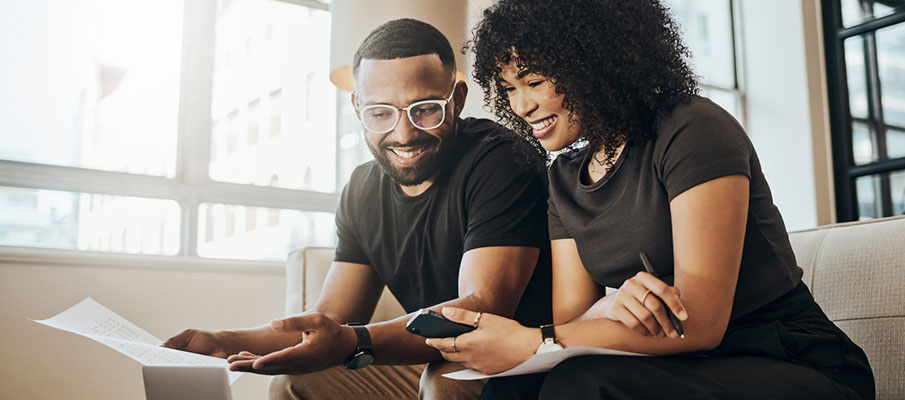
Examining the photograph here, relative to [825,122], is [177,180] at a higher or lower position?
lower

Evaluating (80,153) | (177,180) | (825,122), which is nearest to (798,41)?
(825,122)

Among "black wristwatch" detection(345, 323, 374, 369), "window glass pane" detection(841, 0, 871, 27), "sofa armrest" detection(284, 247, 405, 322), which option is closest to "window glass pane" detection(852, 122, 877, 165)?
"window glass pane" detection(841, 0, 871, 27)

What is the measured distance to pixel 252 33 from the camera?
3244 mm

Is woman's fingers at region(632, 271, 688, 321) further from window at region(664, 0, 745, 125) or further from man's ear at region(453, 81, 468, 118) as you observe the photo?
window at region(664, 0, 745, 125)

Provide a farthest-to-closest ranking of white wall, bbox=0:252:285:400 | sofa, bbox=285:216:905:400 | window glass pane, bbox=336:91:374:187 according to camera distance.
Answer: window glass pane, bbox=336:91:374:187 < white wall, bbox=0:252:285:400 < sofa, bbox=285:216:905:400

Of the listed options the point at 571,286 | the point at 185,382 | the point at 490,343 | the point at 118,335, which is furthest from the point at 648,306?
the point at 118,335

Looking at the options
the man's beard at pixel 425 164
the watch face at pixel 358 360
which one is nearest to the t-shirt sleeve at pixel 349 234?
the man's beard at pixel 425 164

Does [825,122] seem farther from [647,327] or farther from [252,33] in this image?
[647,327]

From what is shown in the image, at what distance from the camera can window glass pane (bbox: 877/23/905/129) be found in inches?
162

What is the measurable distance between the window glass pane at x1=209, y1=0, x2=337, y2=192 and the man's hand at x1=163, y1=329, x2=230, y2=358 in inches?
70.0

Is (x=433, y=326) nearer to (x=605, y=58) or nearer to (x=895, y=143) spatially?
(x=605, y=58)

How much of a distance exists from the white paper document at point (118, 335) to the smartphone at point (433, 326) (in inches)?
13.7

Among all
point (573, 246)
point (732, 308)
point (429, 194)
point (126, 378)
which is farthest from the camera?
point (126, 378)

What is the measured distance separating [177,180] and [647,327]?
93.1 inches
